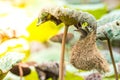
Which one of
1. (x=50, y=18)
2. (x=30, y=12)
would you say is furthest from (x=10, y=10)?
(x=50, y=18)

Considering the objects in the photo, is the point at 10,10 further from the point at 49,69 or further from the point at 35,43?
the point at 49,69

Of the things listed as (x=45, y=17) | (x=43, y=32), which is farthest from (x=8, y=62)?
(x=43, y=32)

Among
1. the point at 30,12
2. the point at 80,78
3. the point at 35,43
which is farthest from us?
the point at 35,43

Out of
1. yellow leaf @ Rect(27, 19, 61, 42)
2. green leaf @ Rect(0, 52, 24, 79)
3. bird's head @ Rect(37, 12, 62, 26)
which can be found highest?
yellow leaf @ Rect(27, 19, 61, 42)

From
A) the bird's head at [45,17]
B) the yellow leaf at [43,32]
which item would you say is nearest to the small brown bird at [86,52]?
the bird's head at [45,17]

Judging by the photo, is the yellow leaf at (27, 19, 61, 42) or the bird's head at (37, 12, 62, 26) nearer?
the bird's head at (37, 12, 62, 26)

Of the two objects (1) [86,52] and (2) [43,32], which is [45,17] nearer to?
(1) [86,52]

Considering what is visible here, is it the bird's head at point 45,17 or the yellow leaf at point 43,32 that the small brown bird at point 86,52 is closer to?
the bird's head at point 45,17

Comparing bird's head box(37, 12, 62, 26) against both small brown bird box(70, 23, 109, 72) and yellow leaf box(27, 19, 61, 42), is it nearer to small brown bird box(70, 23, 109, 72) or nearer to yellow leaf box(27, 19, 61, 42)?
small brown bird box(70, 23, 109, 72)

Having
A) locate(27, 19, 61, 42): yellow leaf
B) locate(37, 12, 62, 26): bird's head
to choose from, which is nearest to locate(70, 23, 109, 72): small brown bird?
locate(37, 12, 62, 26): bird's head
